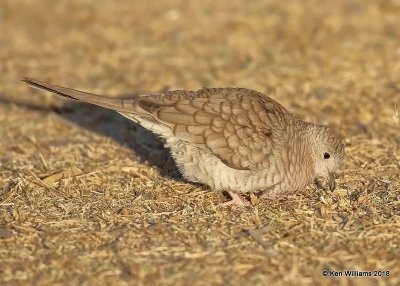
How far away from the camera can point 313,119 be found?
7.48 m

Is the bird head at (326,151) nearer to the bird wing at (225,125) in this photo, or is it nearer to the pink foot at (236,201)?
the bird wing at (225,125)

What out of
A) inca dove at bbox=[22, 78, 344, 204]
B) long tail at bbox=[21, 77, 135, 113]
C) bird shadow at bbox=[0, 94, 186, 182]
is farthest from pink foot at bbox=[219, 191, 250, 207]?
long tail at bbox=[21, 77, 135, 113]

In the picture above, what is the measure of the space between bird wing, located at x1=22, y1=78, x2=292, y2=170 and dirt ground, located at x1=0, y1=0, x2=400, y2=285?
0.41 metres

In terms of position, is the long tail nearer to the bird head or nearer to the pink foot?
the pink foot

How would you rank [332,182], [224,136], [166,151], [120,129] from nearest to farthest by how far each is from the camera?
[224,136], [332,182], [166,151], [120,129]

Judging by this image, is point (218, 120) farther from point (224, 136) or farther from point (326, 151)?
point (326, 151)

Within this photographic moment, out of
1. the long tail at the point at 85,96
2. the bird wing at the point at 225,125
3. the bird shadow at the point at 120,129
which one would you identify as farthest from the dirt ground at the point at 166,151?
the long tail at the point at 85,96

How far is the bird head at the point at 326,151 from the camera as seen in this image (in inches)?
230

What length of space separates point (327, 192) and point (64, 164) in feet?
7.54

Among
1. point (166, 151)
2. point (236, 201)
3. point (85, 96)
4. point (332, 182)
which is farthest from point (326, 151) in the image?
point (85, 96)

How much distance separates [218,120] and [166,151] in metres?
1.32

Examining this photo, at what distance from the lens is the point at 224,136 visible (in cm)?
554

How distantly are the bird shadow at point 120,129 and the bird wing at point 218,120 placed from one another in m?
0.52

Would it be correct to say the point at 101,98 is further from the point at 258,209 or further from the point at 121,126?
the point at 121,126
